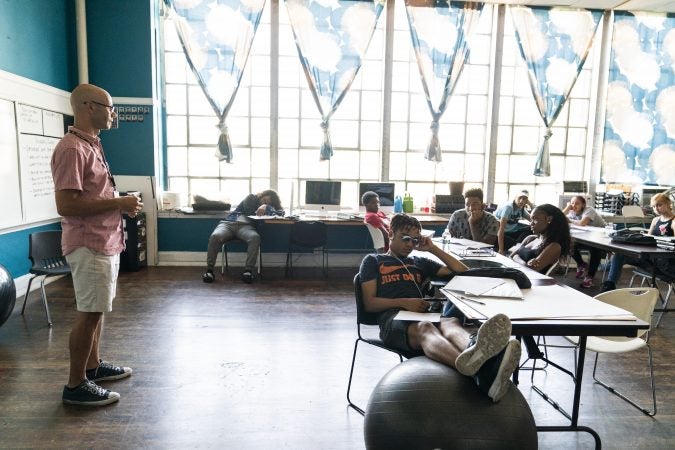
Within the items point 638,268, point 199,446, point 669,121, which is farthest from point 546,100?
point 199,446

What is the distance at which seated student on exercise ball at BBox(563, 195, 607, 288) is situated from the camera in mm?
5328

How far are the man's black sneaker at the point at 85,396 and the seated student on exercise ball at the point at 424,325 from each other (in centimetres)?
150

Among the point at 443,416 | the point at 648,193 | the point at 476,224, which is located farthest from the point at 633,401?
the point at 648,193

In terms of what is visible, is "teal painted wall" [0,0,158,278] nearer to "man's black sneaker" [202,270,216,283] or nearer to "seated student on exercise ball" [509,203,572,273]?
"man's black sneaker" [202,270,216,283]

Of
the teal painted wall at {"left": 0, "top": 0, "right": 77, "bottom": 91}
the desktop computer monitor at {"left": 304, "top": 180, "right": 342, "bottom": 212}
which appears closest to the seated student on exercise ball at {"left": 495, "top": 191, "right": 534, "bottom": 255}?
the desktop computer monitor at {"left": 304, "top": 180, "right": 342, "bottom": 212}

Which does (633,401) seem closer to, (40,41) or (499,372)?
(499,372)

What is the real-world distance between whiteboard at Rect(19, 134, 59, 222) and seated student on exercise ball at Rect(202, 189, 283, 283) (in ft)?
5.85

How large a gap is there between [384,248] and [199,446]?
3.12 m

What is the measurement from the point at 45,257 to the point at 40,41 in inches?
102

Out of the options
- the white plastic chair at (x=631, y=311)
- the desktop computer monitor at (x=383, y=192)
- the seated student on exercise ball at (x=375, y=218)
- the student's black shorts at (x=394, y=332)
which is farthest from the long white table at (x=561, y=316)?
the desktop computer monitor at (x=383, y=192)

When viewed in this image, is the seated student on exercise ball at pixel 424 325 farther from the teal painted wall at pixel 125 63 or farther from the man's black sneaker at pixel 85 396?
the teal painted wall at pixel 125 63

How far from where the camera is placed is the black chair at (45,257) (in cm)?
366

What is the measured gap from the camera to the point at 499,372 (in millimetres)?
1458

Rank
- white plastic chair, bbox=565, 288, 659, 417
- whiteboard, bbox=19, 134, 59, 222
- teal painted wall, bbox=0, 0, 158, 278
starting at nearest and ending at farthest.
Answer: white plastic chair, bbox=565, 288, 659, 417
whiteboard, bbox=19, 134, 59, 222
teal painted wall, bbox=0, 0, 158, 278
